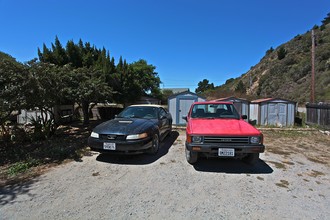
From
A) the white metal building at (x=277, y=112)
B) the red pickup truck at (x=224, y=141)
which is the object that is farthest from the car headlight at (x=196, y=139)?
the white metal building at (x=277, y=112)

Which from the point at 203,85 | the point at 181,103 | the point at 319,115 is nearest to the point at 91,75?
the point at 181,103

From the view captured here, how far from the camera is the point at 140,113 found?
639 cm

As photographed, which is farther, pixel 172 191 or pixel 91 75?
pixel 91 75

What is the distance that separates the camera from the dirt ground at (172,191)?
272cm

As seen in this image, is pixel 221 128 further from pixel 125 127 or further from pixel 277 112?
pixel 277 112

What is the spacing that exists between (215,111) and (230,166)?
1634 millimetres

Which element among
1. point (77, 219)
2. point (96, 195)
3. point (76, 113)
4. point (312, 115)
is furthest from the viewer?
point (76, 113)

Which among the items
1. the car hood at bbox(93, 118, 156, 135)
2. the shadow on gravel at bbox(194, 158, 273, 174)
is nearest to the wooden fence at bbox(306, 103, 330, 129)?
the shadow on gravel at bbox(194, 158, 273, 174)

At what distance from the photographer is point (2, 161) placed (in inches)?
198

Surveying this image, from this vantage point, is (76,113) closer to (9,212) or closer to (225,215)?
(9,212)

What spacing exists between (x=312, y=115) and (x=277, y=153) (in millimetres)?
8239

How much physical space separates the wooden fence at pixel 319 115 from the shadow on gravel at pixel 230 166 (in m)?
8.32

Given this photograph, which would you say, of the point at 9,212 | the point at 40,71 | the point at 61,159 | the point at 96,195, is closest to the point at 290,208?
the point at 96,195

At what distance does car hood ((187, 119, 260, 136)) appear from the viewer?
4.12 meters
